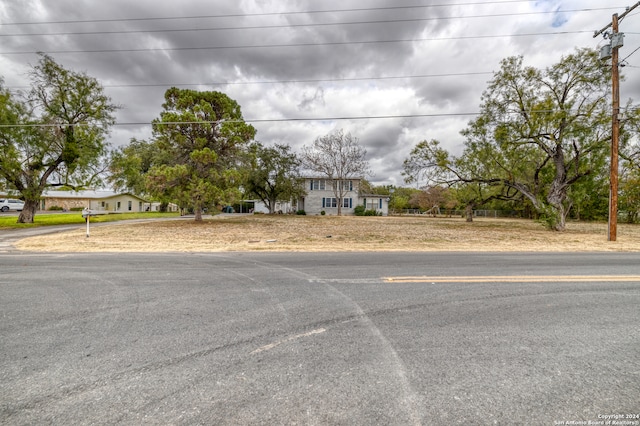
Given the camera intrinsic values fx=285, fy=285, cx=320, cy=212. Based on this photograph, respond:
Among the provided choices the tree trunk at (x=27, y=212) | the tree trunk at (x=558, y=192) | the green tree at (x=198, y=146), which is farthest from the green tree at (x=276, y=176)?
the tree trunk at (x=558, y=192)

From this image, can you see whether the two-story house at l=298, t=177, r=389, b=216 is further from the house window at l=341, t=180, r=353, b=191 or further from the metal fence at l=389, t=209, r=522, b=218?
the metal fence at l=389, t=209, r=522, b=218

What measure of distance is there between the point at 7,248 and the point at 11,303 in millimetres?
8661

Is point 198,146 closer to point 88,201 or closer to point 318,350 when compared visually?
point 318,350

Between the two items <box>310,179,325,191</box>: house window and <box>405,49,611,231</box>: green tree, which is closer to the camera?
<box>405,49,611,231</box>: green tree

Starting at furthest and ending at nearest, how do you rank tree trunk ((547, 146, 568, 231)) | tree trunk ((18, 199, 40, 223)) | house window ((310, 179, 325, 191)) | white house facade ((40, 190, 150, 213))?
white house facade ((40, 190, 150, 213)), house window ((310, 179, 325, 191)), tree trunk ((18, 199, 40, 223)), tree trunk ((547, 146, 568, 231))

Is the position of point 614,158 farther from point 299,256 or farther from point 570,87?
point 299,256

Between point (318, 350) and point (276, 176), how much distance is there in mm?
32064

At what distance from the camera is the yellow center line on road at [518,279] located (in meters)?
5.31

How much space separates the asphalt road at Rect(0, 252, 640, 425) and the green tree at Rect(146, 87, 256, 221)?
13.8 metres

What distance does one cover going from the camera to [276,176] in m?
33.8

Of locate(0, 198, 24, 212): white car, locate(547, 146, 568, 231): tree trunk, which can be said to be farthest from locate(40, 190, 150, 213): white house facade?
locate(547, 146, 568, 231): tree trunk

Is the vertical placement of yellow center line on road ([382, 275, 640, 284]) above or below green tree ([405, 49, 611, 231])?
below

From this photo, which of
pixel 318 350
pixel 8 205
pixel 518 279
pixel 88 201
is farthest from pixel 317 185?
pixel 8 205

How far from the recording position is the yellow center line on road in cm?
531
